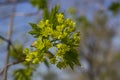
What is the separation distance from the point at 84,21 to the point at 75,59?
7458 mm

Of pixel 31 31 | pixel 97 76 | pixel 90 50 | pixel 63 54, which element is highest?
pixel 31 31

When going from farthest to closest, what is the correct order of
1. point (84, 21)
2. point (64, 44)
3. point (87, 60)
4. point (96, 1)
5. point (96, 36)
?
point (96, 36), point (87, 60), point (96, 1), point (84, 21), point (64, 44)

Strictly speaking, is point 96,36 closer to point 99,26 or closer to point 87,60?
point 99,26

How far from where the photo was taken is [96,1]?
33.4 feet

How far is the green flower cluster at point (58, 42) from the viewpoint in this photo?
181cm

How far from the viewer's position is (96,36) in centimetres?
1357

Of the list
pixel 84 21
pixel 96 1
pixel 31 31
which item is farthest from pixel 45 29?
pixel 96 1

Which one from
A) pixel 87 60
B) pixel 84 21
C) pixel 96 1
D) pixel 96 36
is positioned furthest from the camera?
pixel 96 36

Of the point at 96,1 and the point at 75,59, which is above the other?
the point at 96,1

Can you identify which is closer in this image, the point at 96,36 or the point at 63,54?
the point at 63,54

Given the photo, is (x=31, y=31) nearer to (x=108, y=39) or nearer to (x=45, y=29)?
(x=45, y=29)

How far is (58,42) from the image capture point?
1820 millimetres

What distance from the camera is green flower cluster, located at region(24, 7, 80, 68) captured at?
1812mm

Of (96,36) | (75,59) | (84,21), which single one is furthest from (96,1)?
(75,59)
